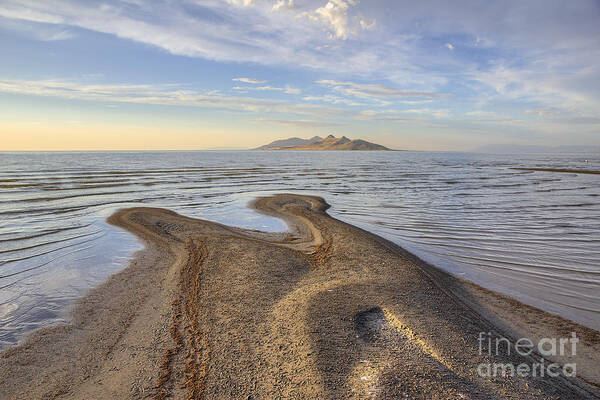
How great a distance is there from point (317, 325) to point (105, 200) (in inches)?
→ 809

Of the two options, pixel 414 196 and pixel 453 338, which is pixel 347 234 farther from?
pixel 414 196

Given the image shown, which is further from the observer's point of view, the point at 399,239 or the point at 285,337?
the point at 399,239

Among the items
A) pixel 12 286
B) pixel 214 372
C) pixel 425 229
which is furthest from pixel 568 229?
pixel 12 286

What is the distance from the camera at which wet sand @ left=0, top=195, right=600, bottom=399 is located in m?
3.95

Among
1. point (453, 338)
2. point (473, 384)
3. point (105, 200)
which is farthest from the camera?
point (105, 200)

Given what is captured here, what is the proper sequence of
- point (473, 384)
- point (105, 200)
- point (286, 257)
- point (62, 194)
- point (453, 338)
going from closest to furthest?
point (473, 384)
point (453, 338)
point (286, 257)
point (105, 200)
point (62, 194)

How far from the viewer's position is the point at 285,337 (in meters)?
4.99

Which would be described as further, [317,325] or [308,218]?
[308,218]

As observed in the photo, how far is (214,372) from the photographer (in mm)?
4207

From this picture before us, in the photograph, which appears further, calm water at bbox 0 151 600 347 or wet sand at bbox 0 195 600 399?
calm water at bbox 0 151 600 347

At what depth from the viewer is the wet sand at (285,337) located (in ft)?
13.0

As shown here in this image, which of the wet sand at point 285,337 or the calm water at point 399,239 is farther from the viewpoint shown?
the calm water at point 399,239

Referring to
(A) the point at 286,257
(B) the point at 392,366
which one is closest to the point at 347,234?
(A) the point at 286,257

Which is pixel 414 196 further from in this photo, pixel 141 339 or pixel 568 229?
pixel 141 339
